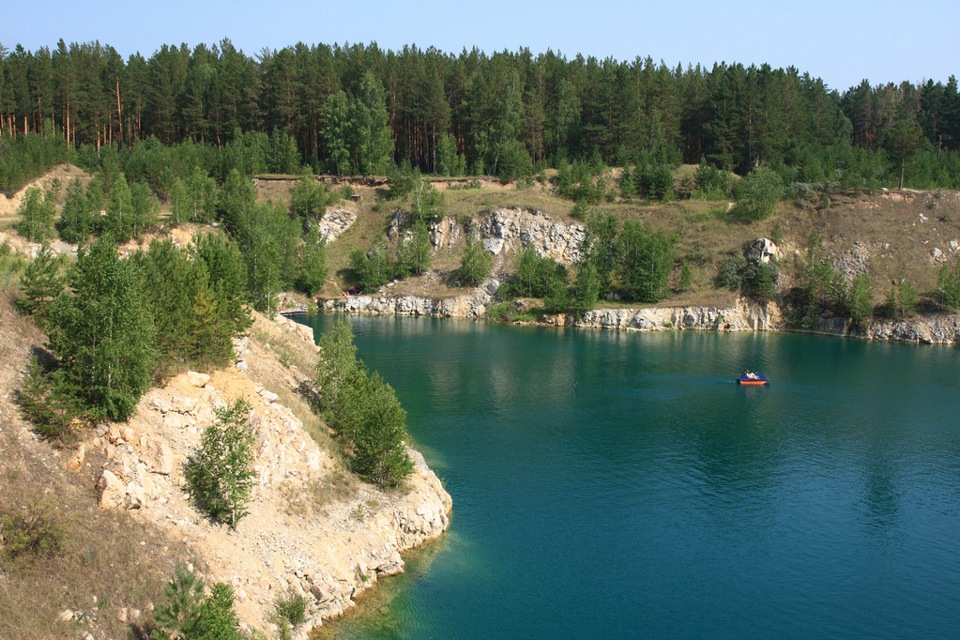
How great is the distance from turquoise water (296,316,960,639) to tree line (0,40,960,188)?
66146mm

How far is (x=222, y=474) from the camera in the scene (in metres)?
33.9

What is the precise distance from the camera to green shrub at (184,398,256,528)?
33.6 metres

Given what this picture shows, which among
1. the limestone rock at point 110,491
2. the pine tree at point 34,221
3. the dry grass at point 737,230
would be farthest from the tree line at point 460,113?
the limestone rock at point 110,491

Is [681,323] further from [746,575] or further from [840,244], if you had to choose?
[746,575]

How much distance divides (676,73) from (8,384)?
6760 inches

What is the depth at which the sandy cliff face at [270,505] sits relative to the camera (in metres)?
31.8

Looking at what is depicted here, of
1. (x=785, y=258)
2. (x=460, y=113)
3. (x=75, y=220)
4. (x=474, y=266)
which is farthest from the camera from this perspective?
(x=460, y=113)

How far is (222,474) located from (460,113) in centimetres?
12909

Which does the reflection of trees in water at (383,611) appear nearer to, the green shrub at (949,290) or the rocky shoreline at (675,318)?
the rocky shoreline at (675,318)

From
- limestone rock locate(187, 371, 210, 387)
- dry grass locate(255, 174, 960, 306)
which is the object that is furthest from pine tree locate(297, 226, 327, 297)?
limestone rock locate(187, 371, 210, 387)

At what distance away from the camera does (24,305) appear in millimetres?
36406

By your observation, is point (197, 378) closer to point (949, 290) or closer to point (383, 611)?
point (383, 611)

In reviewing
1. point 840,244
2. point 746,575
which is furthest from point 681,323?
point 746,575

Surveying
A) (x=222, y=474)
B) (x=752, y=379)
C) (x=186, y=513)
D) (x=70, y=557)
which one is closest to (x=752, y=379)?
(x=752, y=379)
